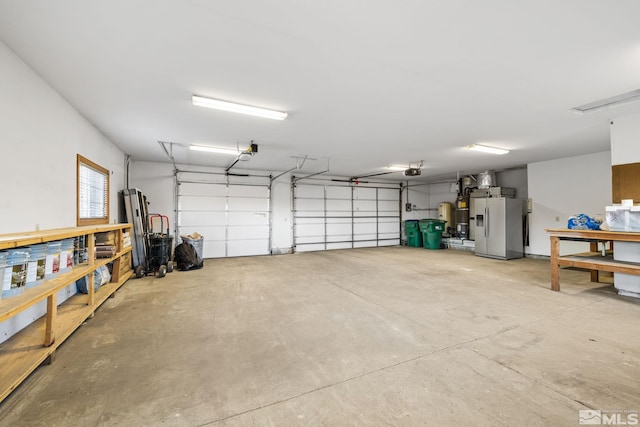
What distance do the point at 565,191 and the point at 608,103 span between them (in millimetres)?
4576

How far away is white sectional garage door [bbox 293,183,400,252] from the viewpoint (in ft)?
31.2

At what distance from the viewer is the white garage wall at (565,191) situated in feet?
21.5

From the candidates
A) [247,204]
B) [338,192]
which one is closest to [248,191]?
[247,204]

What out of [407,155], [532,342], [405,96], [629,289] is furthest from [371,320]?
[407,155]

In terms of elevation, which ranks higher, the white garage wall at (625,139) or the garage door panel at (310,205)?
the white garage wall at (625,139)

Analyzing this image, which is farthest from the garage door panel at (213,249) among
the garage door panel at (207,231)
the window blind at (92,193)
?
the window blind at (92,193)

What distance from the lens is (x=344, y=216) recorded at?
10.4 metres

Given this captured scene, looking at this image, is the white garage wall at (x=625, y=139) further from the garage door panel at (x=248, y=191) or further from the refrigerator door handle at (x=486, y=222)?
the garage door panel at (x=248, y=191)

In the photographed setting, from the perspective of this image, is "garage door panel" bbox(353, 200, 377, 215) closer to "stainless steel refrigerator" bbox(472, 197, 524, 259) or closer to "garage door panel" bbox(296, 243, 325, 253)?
"garage door panel" bbox(296, 243, 325, 253)

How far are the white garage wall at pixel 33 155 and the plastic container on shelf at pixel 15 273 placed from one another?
21.2 inches

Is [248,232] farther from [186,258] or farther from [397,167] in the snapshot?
[397,167]

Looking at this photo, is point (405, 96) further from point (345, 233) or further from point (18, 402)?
point (345, 233)

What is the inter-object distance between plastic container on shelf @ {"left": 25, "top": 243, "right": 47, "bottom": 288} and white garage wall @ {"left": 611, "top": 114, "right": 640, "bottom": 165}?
24.9 feet

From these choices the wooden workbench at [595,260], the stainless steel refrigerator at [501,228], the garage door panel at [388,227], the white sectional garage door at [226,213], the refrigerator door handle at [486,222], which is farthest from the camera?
the garage door panel at [388,227]
